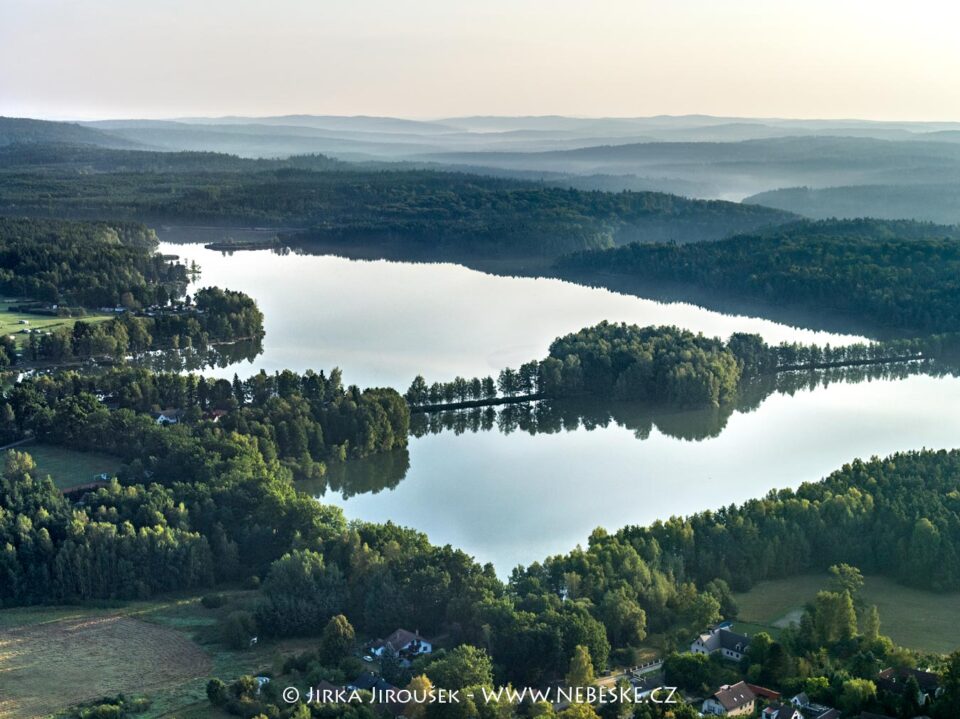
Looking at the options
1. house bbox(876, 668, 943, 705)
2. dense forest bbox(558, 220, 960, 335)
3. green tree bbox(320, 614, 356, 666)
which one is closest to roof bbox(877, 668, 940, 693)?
house bbox(876, 668, 943, 705)

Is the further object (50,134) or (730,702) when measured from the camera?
(50,134)

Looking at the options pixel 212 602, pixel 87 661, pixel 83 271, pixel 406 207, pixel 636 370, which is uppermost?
pixel 406 207

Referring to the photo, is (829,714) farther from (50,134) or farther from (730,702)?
(50,134)

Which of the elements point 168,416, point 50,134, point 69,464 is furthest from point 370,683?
point 50,134

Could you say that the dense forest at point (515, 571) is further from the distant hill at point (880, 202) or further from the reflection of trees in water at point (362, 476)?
the distant hill at point (880, 202)

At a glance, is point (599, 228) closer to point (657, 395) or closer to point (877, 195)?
point (877, 195)

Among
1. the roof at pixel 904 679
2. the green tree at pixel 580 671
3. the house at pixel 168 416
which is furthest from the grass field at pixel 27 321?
the roof at pixel 904 679

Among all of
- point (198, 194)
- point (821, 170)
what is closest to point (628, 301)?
point (198, 194)

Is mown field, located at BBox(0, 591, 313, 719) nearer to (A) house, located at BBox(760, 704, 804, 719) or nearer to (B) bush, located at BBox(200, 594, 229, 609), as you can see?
(B) bush, located at BBox(200, 594, 229, 609)
